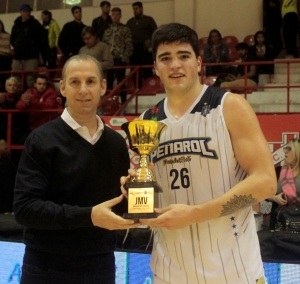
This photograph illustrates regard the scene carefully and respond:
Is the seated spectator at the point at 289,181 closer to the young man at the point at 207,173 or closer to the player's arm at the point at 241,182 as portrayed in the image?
the young man at the point at 207,173

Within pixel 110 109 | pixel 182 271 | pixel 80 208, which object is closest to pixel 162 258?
pixel 182 271

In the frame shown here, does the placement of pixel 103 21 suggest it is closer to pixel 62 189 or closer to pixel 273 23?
pixel 273 23

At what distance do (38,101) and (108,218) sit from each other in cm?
627

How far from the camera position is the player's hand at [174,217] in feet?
6.25

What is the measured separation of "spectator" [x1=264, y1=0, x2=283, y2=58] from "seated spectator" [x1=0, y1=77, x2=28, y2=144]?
522 centimetres

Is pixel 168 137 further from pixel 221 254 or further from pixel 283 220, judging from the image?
pixel 283 220

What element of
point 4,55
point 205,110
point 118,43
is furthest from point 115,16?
point 205,110

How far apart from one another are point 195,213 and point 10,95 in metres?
6.76

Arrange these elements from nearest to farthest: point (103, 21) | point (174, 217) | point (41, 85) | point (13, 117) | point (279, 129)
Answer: point (174, 217)
point (279, 129)
point (13, 117)
point (41, 85)
point (103, 21)

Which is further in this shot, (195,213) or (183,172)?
(183,172)

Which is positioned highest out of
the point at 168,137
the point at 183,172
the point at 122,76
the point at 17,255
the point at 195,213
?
the point at 122,76

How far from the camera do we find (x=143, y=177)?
6.68 feet

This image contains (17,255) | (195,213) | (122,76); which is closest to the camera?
(195,213)

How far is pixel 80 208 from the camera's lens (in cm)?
204
